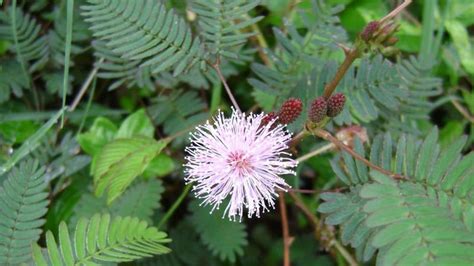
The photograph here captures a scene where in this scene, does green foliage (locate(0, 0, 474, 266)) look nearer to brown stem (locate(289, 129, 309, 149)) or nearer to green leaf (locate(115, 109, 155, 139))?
green leaf (locate(115, 109, 155, 139))

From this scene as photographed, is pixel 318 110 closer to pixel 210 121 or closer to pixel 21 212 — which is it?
pixel 210 121

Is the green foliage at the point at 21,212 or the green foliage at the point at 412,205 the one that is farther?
the green foliage at the point at 21,212

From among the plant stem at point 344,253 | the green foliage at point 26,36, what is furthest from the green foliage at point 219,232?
the green foliage at point 26,36

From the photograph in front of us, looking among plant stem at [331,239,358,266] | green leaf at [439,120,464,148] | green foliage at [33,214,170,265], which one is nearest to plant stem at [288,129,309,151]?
green foliage at [33,214,170,265]

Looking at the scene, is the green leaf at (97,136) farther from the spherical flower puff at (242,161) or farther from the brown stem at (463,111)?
the brown stem at (463,111)

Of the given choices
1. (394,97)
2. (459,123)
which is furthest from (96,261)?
(459,123)

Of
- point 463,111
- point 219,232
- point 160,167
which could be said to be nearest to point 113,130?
point 160,167

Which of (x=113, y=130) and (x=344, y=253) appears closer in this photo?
(x=344, y=253)
